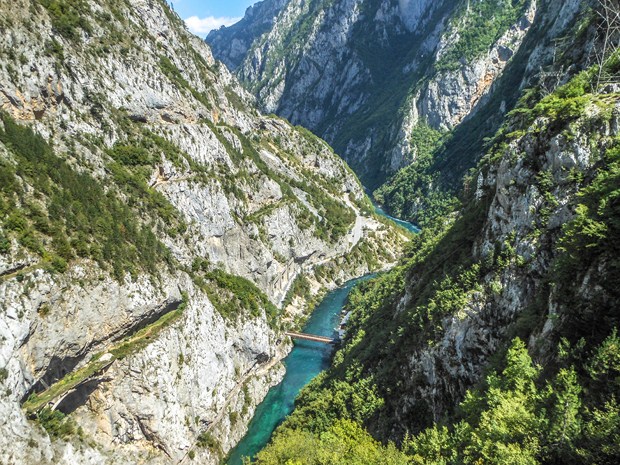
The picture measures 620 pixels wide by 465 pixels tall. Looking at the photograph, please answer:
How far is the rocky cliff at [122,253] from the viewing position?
40031 millimetres

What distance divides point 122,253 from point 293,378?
41.2 m

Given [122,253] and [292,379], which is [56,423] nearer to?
[122,253]

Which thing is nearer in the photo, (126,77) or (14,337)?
(14,337)

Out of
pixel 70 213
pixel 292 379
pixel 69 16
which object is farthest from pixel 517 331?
pixel 69 16

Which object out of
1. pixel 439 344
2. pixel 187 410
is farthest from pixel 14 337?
pixel 439 344

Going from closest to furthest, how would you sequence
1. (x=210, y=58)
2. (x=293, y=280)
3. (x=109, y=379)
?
(x=109, y=379)
(x=293, y=280)
(x=210, y=58)

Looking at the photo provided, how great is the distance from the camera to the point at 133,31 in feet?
285

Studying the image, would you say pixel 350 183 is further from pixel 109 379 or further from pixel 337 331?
pixel 109 379

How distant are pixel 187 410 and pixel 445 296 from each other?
39.8 meters

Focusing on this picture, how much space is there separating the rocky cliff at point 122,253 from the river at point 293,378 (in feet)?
8.34

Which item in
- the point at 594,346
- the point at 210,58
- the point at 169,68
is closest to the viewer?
the point at 594,346

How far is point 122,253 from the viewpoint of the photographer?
170ft

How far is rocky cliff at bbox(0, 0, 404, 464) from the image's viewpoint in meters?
40.0

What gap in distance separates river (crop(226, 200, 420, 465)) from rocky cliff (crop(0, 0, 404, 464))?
8.34 ft
